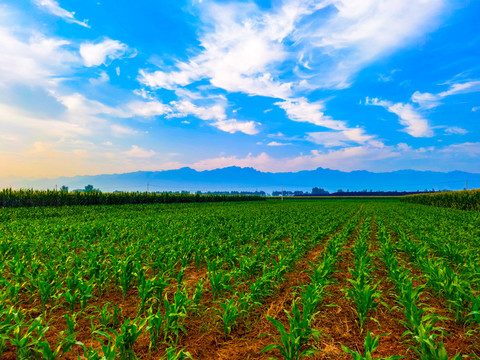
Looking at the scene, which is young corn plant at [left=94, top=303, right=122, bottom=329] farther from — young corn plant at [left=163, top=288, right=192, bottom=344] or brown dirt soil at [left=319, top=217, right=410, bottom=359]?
brown dirt soil at [left=319, top=217, right=410, bottom=359]

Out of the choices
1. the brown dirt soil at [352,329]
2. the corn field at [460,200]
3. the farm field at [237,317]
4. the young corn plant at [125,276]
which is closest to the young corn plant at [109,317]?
the farm field at [237,317]

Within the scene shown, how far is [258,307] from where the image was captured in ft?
15.9

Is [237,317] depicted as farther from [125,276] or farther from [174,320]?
[125,276]

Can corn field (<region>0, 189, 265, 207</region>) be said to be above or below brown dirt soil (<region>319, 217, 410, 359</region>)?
above

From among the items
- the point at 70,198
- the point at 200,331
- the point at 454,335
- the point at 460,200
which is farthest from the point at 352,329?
the point at 460,200

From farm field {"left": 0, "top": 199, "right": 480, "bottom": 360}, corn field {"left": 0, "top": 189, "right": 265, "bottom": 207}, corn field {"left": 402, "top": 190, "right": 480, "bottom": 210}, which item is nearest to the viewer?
farm field {"left": 0, "top": 199, "right": 480, "bottom": 360}

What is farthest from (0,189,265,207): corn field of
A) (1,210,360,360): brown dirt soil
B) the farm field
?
(1,210,360,360): brown dirt soil

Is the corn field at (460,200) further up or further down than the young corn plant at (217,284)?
further up

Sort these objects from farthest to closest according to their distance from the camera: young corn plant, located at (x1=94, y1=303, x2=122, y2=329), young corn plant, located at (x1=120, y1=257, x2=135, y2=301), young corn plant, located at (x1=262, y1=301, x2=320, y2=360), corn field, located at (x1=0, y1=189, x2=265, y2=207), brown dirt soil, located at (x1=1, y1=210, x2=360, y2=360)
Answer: corn field, located at (x1=0, y1=189, x2=265, y2=207) → young corn plant, located at (x1=120, y1=257, x2=135, y2=301) → young corn plant, located at (x1=94, y1=303, x2=122, y2=329) → brown dirt soil, located at (x1=1, y1=210, x2=360, y2=360) → young corn plant, located at (x1=262, y1=301, x2=320, y2=360)

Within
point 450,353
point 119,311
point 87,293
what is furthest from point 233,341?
point 450,353

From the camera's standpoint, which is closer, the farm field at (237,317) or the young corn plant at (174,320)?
the farm field at (237,317)

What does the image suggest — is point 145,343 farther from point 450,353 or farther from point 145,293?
point 450,353

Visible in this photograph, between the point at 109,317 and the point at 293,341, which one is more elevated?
the point at 293,341

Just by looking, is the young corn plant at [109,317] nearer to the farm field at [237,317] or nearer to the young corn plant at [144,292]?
the farm field at [237,317]
